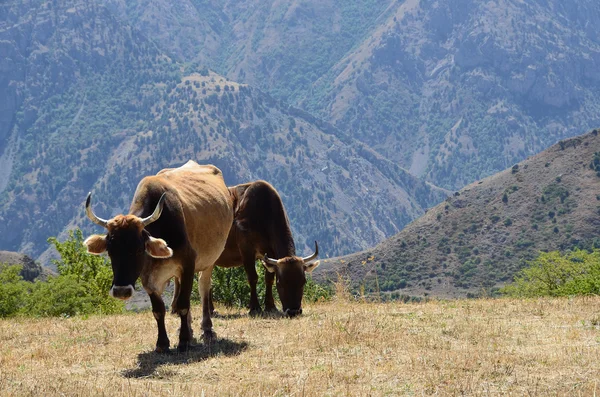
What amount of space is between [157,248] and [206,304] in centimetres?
374

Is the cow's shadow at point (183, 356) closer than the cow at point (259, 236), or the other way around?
the cow's shadow at point (183, 356)

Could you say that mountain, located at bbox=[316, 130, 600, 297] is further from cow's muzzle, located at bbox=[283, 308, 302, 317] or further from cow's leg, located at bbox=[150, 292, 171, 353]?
cow's leg, located at bbox=[150, 292, 171, 353]

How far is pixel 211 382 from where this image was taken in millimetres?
12180

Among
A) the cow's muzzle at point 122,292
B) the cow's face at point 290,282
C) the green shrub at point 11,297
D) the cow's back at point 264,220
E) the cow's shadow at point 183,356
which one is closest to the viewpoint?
the cow's muzzle at point 122,292

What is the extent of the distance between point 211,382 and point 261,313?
28.4 ft

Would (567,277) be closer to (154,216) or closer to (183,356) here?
(183,356)

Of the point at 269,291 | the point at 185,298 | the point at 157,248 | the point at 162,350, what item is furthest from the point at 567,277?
the point at 157,248

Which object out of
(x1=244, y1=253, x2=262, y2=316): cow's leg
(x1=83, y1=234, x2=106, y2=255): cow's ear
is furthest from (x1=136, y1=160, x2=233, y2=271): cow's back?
(x1=244, y1=253, x2=262, y2=316): cow's leg

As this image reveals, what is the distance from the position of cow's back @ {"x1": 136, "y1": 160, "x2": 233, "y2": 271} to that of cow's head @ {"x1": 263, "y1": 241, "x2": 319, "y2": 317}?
2.42 meters

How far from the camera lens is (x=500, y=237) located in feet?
609

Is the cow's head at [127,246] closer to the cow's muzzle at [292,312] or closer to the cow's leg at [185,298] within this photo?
the cow's leg at [185,298]

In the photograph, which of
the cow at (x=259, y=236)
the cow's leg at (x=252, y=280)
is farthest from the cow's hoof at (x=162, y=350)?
the cow's leg at (x=252, y=280)

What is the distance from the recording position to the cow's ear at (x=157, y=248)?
13492 mm

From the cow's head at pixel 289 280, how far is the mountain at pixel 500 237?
13517 cm
